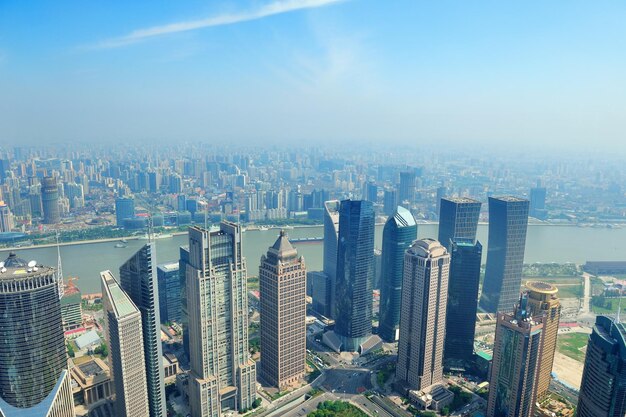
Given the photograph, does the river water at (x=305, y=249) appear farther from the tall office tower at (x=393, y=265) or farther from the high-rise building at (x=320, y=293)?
the tall office tower at (x=393, y=265)

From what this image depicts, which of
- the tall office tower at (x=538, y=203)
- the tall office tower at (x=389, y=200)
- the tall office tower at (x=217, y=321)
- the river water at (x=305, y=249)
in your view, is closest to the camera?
the tall office tower at (x=217, y=321)

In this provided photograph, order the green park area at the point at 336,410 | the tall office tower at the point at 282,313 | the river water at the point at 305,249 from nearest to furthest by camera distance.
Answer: the green park area at the point at 336,410
the tall office tower at the point at 282,313
the river water at the point at 305,249

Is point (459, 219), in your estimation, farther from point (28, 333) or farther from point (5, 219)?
point (5, 219)

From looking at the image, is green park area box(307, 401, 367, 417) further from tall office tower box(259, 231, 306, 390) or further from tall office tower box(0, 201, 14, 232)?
tall office tower box(0, 201, 14, 232)

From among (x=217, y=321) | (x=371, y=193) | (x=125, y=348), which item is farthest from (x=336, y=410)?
(x=371, y=193)

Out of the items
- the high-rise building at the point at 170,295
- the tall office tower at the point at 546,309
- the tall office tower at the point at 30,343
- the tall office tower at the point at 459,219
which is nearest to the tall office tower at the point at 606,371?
the tall office tower at the point at 546,309

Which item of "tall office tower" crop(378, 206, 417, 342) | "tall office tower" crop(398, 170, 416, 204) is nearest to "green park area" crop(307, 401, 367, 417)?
"tall office tower" crop(378, 206, 417, 342)
